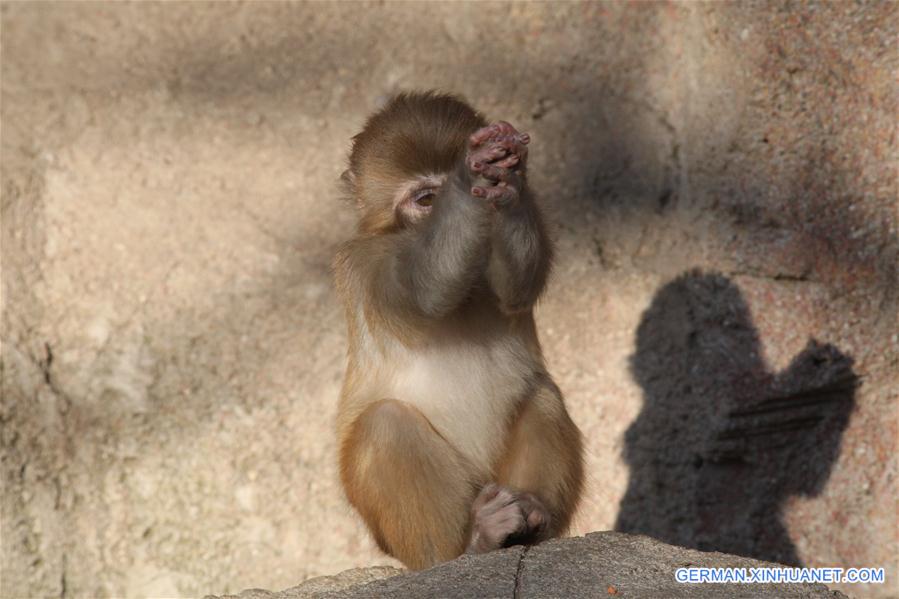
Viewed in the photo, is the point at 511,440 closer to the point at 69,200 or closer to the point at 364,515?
the point at 364,515

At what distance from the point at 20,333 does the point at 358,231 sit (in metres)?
2.24

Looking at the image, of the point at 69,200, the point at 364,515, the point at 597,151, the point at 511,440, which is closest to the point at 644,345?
the point at 597,151

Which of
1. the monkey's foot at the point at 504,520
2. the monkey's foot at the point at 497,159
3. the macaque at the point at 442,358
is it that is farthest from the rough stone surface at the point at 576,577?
the monkey's foot at the point at 497,159

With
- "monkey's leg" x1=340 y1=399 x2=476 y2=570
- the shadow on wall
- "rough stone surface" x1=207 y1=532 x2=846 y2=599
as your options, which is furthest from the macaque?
the shadow on wall

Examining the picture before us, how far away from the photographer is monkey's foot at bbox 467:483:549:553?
14.2 feet

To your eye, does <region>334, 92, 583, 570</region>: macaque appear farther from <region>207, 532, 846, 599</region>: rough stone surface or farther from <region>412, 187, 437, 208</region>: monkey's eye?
<region>207, 532, 846, 599</region>: rough stone surface

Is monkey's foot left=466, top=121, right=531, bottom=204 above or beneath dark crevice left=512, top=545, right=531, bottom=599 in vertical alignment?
above

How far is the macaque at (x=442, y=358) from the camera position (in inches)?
169

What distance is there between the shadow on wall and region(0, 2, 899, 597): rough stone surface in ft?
0.04

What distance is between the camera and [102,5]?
6.49 meters

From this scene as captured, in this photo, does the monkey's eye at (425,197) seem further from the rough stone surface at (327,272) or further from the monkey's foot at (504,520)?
the rough stone surface at (327,272)

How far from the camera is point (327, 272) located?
657 centimetres

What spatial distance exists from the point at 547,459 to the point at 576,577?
911mm

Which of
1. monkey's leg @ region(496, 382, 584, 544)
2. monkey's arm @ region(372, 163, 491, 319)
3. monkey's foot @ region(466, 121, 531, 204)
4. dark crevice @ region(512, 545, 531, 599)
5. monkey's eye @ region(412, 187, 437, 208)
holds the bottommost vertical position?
dark crevice @ region(512, 545, 531, 599)
